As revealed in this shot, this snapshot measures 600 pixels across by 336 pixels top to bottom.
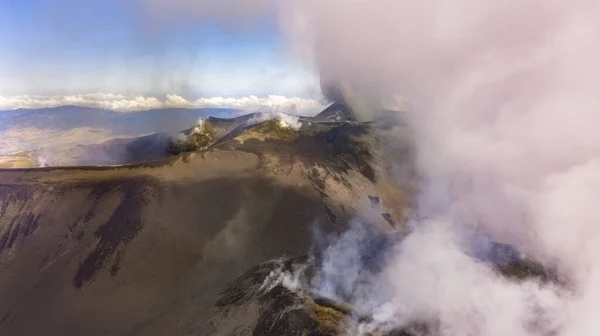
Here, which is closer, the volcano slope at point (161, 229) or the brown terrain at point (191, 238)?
the brown terrain at point (191, 238)

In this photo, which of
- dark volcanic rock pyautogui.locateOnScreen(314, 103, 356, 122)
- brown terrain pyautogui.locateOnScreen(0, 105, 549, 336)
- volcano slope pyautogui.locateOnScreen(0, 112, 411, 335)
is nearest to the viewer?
brown terrain pyautogui.locateOnScreen(0, 105, 549, 336)

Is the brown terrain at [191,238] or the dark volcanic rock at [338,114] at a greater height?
the dark volcanic rock at [338,114]

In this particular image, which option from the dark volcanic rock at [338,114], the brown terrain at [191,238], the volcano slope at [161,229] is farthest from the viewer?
the dark volcanic rock at [338,114]

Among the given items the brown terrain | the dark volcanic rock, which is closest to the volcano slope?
the brown terrain

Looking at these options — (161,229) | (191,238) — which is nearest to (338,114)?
(191,238)

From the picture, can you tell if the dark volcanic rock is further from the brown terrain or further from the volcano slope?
the volcano slope

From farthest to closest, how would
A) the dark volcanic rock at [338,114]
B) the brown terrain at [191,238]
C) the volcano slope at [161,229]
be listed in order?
the dark volcanic rock at [338,114]
the volcano slope at [161,229]
the brown terrain at [191,238]

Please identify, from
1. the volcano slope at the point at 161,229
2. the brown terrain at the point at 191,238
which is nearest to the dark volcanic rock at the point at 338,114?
the brown terrain at the point at 191,238

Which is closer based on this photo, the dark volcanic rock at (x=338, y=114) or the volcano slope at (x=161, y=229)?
the volcano slope at (x=161, y=229)

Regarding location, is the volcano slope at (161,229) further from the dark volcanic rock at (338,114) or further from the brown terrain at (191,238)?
the dark volcanic rock at (338,114)

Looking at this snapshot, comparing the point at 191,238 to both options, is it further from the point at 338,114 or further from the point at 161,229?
the point at 338,114
